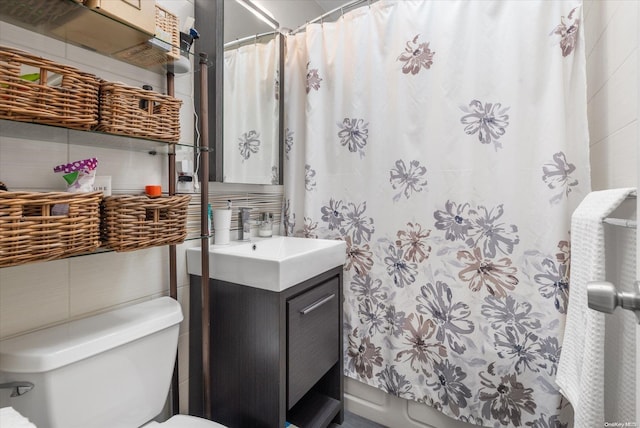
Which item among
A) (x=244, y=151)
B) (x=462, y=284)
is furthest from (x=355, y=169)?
(x=462, y=284)

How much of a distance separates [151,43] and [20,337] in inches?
35.9

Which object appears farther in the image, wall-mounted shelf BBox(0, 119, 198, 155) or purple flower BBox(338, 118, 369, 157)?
purple flower BBox(338, 118, 369, 157)

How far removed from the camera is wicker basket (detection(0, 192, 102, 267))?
59 centimetres

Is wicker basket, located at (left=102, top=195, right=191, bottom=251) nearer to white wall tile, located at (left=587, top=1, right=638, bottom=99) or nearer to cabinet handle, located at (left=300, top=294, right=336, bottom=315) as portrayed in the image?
cabinet handle, located at (left=300, top=294, right=336, bottom=315)

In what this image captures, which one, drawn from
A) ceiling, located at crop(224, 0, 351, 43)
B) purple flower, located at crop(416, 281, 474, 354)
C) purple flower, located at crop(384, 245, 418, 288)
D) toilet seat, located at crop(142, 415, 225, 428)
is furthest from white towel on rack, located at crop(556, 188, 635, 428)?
ceiling, located at crop(224, 0, 351, 43)

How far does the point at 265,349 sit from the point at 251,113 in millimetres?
1117

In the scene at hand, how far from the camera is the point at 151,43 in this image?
3.09 ft

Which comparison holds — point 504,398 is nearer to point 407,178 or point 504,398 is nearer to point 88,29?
point 407,178

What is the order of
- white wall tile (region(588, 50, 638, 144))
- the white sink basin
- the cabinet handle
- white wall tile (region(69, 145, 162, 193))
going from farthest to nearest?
the cabinet handle → the white sink basin → white wall tile (region(69, 145, 162, 193)) → white wall tile (region(588, 50, 638, 144))

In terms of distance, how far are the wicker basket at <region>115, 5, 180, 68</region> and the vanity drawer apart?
95cm

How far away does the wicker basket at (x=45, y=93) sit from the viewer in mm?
612

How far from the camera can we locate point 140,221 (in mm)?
831

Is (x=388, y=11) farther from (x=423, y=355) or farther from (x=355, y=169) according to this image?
(x=423, y=355)

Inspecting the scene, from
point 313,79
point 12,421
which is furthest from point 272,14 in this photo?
point 12,421
